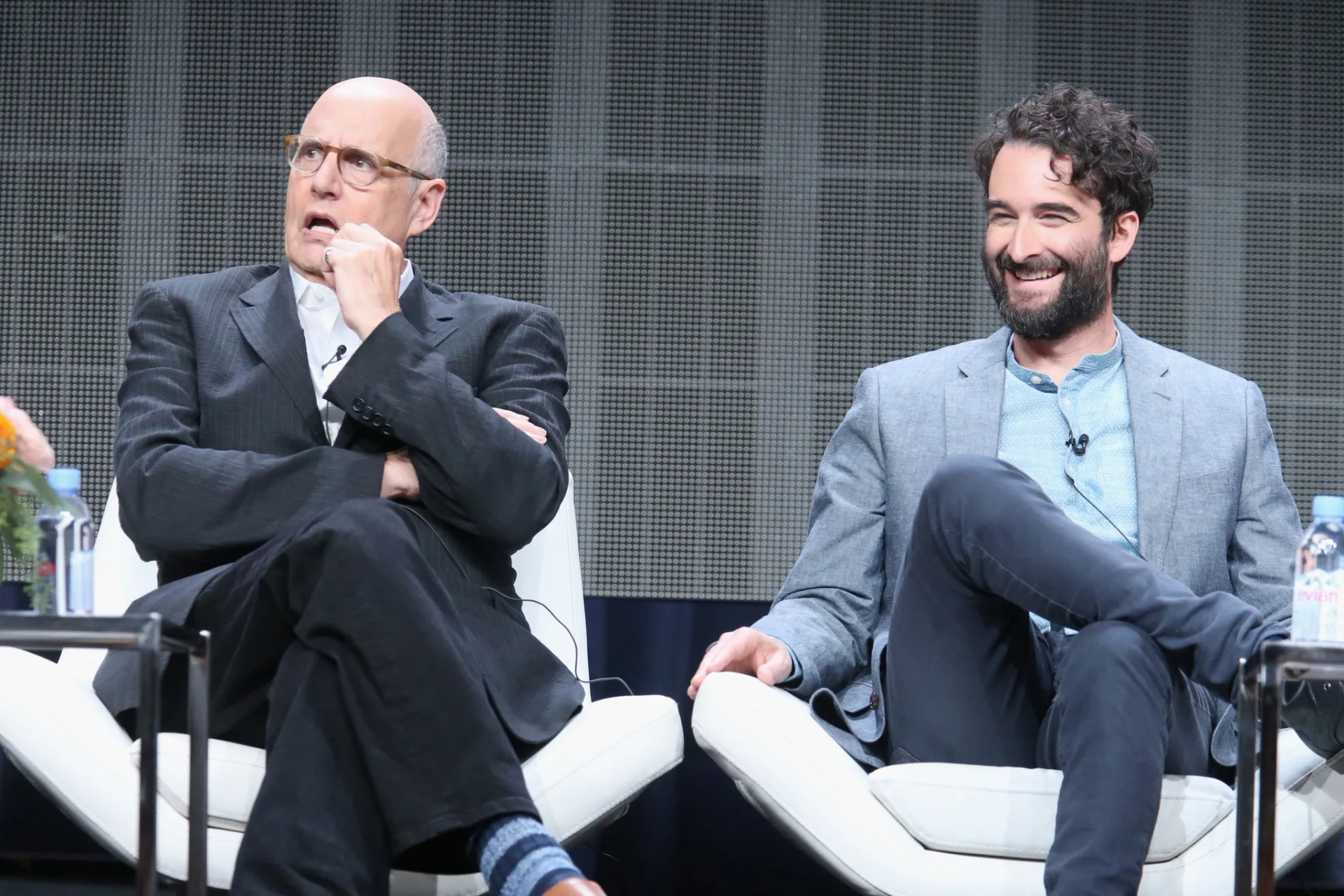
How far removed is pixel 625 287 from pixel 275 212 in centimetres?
83

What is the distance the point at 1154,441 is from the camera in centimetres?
240

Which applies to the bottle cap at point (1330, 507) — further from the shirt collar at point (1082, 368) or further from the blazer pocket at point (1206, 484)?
the shirt collar at point (1082, 368)

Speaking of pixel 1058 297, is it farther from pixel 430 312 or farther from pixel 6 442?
pixel 6 442

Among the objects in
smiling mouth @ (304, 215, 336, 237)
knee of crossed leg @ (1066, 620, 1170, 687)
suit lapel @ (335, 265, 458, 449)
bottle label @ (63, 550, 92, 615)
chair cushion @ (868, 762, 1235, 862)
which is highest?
smiling mouth @ (304, 215, 336, 237)

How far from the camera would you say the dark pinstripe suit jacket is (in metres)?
2.09

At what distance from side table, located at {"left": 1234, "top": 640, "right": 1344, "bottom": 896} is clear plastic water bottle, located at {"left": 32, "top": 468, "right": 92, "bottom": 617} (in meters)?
1.28

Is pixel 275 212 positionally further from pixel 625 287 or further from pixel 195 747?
pixel 195 747

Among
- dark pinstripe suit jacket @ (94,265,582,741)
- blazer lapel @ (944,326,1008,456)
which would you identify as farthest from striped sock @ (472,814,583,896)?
blazer lapel @ (944,326,1008,456)

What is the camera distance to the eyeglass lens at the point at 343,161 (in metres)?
2.44

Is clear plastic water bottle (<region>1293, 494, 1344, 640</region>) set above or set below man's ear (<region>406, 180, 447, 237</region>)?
below

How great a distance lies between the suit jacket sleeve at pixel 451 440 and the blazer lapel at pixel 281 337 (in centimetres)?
22

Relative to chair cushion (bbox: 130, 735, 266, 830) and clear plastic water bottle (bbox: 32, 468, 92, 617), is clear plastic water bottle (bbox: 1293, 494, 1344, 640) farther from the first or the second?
clear plastic water bottle (bbox: 32, 468, 92, 617)

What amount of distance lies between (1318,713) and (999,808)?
40cm

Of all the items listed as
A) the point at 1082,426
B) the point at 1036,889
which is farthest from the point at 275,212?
the point at 1036,889
